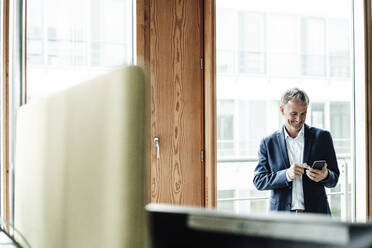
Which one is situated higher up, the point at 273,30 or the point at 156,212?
the point at 273,30

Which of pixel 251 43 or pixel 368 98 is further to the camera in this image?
pixel 251 43

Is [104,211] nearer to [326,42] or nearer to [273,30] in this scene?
[273,30]

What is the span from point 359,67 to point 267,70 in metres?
1.20

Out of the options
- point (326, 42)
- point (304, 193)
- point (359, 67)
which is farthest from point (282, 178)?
point (326, 42)

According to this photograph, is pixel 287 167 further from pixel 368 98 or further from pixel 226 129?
pixel 226 129

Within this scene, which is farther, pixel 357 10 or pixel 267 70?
pixel 267 70

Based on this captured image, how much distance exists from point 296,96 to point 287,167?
36cm

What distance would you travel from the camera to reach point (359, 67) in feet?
9.13

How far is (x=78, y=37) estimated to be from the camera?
272cm

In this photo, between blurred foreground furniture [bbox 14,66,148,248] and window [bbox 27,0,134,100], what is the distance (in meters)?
1.61

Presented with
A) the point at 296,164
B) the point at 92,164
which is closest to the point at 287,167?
the point at 296,164

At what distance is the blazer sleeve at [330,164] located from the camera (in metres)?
1.98

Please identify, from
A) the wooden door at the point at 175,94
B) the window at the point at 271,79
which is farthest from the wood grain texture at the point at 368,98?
the wooden door at the point at 175,94

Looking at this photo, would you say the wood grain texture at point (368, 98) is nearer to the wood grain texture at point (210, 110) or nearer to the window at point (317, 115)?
the wood grain texture at point (210, 110)
